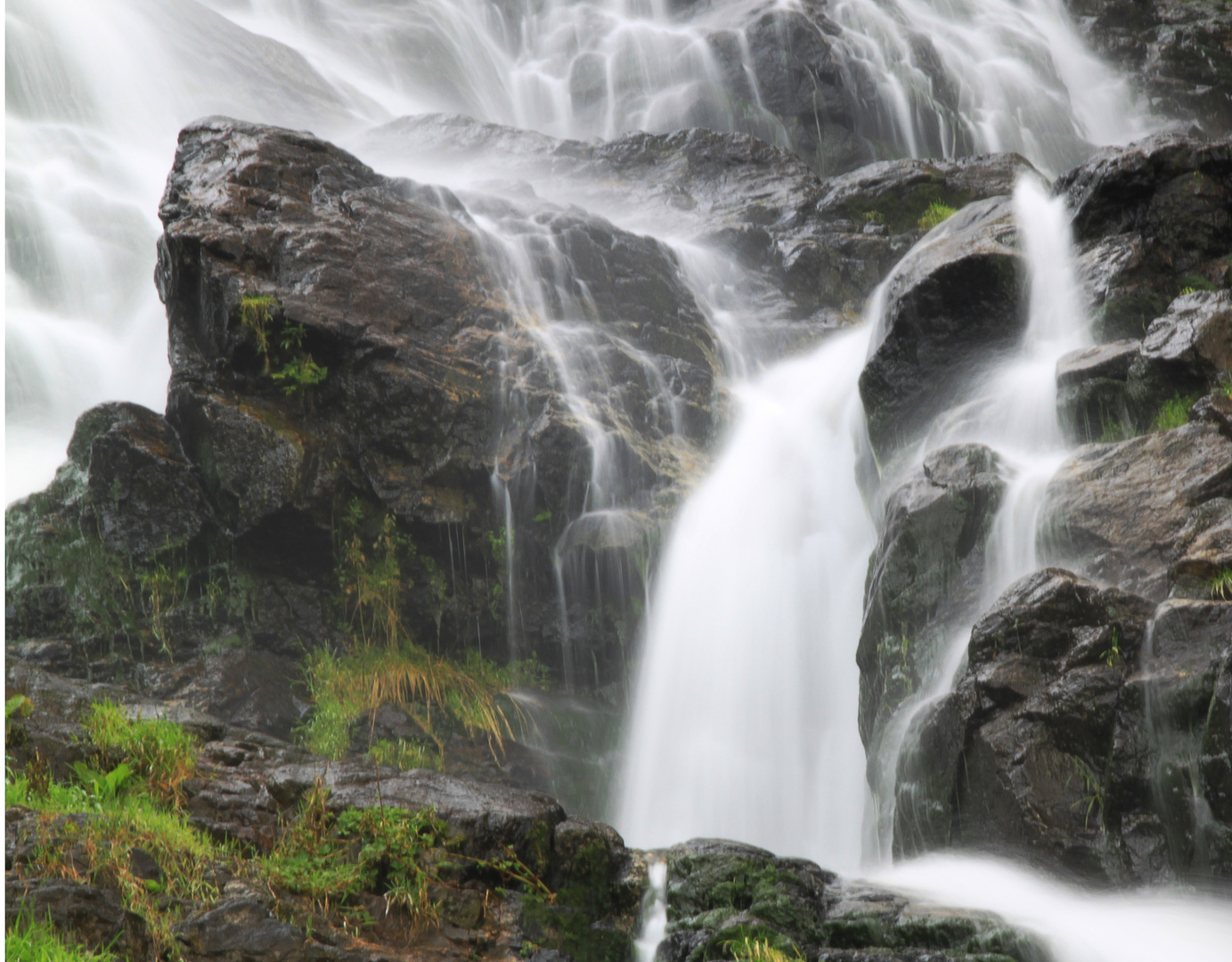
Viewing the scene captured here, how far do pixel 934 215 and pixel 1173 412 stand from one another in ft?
23.9

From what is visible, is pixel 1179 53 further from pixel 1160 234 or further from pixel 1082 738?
pixel 1082 738

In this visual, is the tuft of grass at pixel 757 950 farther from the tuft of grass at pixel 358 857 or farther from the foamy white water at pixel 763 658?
the foamy white water at pixel 763 658

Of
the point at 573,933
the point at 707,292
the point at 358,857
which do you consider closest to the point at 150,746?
the point at 358,857

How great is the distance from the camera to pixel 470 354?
30.7 ft

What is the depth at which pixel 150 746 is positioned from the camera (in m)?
5.09

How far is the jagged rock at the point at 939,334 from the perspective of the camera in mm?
8164

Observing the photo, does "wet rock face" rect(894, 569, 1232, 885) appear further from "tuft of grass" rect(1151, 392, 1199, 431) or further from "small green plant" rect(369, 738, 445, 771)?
"small green plant" rect(369, 738, 445, 771)

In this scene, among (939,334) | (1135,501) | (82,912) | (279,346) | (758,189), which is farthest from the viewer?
(758,189)

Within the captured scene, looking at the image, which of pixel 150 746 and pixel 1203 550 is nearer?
pixel 1203 550

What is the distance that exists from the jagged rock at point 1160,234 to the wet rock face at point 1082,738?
3.71 m

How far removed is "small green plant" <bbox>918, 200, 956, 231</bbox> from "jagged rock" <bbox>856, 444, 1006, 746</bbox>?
22.8 ft

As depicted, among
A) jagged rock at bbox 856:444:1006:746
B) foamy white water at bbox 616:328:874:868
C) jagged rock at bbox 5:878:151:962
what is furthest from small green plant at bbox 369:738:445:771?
jagged rock at bbox 5:878:151:962

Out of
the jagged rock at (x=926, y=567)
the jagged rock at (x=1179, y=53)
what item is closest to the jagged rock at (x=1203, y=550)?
the jagged rock at (x=926, y=567)

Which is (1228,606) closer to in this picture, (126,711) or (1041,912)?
(1041,912)
